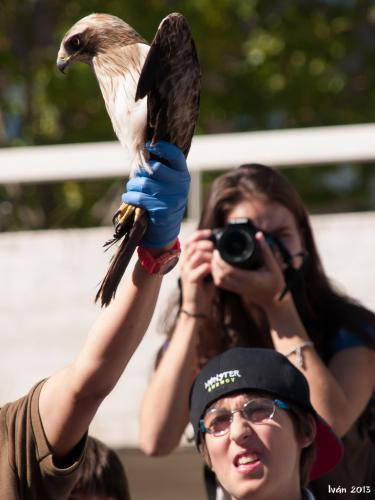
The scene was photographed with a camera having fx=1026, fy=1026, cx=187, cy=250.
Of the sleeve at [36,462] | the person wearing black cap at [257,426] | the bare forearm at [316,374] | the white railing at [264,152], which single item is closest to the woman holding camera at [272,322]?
the bare forearm at [316,374]

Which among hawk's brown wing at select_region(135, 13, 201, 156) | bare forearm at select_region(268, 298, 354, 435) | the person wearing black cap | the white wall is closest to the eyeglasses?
the person wearing black cap

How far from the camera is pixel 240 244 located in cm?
313

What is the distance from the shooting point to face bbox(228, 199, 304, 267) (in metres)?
3.24

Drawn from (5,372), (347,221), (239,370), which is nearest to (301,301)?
(239,370)

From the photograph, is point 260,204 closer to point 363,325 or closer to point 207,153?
point 363,325

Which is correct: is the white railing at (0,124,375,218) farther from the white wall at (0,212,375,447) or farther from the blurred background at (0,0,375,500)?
the blurred background at (0,0,375,500)

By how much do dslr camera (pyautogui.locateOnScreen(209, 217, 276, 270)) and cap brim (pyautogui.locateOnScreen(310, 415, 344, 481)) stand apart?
2.08ft

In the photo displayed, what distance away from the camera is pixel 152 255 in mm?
2232

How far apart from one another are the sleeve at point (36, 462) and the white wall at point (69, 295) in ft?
7.70

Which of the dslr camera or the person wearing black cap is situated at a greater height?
the dslr camera

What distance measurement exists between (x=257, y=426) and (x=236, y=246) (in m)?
0.75

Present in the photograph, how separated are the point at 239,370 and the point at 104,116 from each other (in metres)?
7.47

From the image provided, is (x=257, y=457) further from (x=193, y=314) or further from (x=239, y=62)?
(x=239, y=62)

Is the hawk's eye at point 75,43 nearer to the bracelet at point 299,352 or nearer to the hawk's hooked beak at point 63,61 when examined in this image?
the hawk's hooked beak at point 63,61
